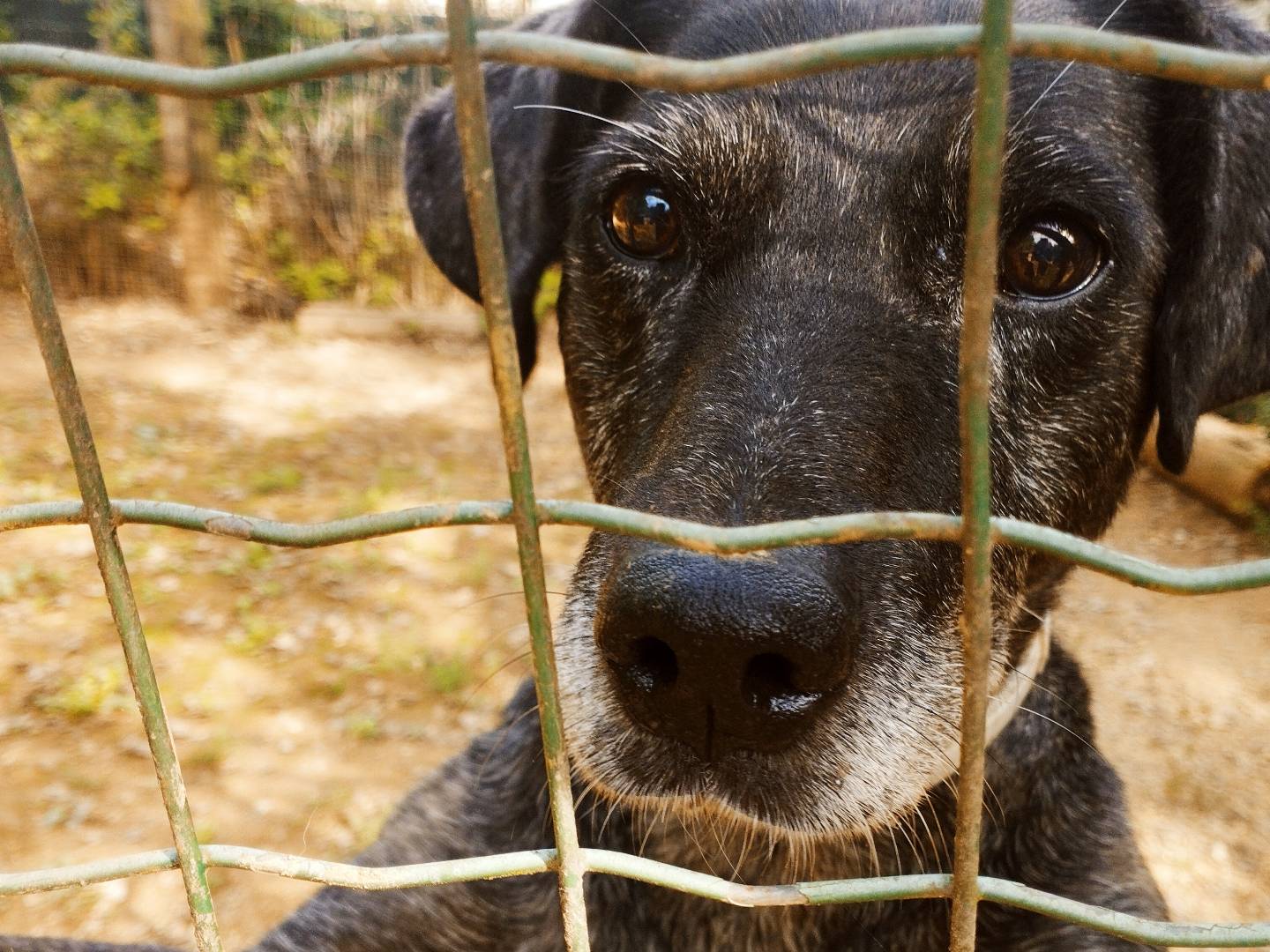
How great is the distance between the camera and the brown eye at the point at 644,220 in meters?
1.99

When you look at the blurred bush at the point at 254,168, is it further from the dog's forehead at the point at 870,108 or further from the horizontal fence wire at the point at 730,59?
the horizontal fence wire at the point at 730,59

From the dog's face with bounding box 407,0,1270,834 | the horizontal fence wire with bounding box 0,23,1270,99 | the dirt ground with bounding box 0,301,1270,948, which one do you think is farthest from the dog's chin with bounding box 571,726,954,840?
the dirt ground with bounding box 0,301,1270,948

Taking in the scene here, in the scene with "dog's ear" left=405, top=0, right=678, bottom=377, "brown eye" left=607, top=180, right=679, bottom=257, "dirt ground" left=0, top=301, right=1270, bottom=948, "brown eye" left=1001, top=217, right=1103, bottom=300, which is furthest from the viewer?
"dirt ground" left=0, top=301, right=1270, bottom=948

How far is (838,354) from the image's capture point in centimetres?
163

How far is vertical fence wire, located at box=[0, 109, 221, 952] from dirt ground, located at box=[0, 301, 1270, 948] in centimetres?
141

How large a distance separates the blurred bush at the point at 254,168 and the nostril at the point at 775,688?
8.22m

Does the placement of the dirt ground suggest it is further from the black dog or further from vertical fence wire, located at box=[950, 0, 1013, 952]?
vertical fence wire, located at box=[950, 0, 1013, 952]

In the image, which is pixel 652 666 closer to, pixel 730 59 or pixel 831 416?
pixel 831 416

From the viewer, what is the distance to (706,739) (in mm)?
1319

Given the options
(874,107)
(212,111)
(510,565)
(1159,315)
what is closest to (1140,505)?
(510,565)

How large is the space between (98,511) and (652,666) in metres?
0.69

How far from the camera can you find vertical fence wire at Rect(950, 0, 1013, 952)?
0.76 meters

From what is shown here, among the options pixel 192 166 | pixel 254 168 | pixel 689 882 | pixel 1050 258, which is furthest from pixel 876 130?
pixel 254 168

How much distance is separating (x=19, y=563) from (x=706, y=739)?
4.37 m
